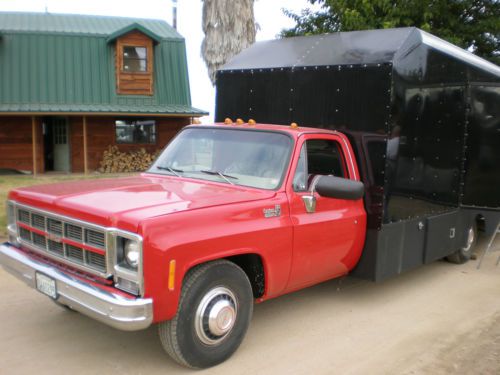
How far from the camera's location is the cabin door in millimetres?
19422

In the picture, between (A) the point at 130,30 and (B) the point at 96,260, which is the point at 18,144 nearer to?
(A) the point at 130,30

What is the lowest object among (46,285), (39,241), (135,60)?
(46,285)

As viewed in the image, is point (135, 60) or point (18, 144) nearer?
point (18, 144)

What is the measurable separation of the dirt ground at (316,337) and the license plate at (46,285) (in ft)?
1.93

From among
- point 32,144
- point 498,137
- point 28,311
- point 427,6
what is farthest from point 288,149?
point 32,144

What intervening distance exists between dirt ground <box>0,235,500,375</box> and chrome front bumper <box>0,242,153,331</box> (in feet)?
2.13

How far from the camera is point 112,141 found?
19.6 m

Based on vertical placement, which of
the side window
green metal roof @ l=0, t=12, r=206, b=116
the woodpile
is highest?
green metal roof @ l=0, t=12, r=206, b=116

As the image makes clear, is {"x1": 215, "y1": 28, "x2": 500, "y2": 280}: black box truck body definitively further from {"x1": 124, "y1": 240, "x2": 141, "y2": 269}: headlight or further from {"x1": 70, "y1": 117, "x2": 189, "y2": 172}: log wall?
{"x1": 70, "y1": 117, "x2": 189, "y2": 172}: log wall

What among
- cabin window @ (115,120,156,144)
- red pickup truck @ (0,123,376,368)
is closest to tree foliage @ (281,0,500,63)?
cabin window @ (115,120,156,144)

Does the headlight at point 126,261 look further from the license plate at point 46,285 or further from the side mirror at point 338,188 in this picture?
the side mirror at point 338,188

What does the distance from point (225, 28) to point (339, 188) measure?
32.5 ft

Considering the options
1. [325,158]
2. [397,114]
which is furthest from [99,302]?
[397,114]

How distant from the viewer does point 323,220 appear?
16.1ft
